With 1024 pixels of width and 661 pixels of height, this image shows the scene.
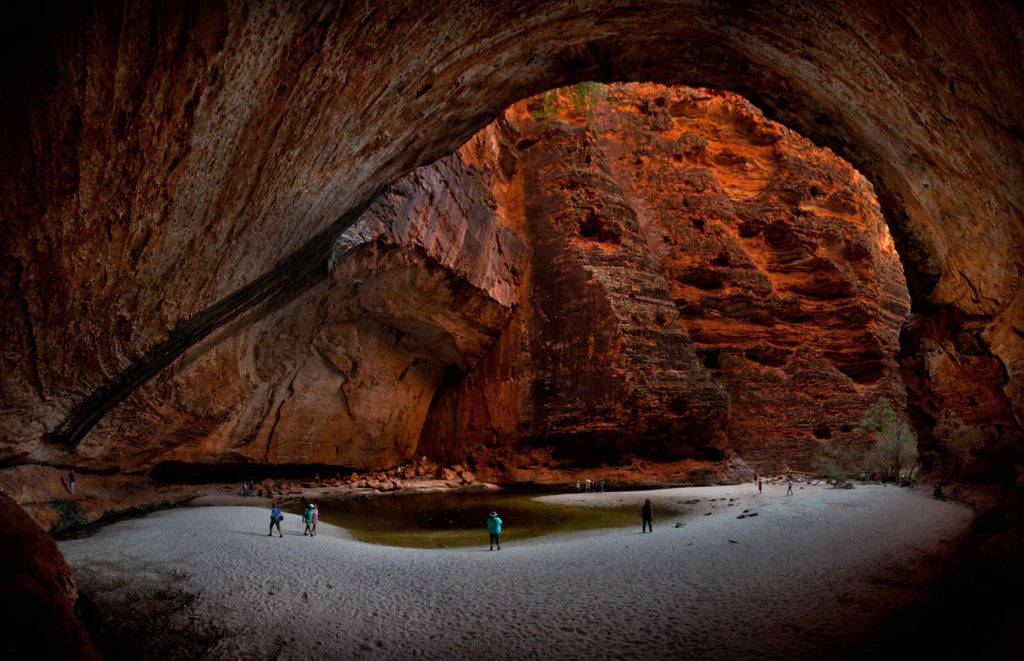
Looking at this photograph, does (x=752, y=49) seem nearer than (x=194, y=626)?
No

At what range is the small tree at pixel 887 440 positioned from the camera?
2062 cm

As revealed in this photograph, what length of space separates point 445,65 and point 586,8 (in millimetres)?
1972

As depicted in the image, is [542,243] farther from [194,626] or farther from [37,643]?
[37,643]

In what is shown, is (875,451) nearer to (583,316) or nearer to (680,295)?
(680,295)

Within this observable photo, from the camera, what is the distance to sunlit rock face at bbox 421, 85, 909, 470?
22.6m

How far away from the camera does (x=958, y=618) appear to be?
4.27 m

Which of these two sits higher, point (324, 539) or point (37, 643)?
point (37, 643)

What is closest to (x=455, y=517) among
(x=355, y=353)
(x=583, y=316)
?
(x=355, y=353)

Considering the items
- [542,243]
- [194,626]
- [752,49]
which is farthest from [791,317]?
[194,626]

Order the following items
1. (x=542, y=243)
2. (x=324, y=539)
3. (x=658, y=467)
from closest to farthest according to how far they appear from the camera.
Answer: (x=324, y=539) < (x=658, y=467) < (x=542, y=243)

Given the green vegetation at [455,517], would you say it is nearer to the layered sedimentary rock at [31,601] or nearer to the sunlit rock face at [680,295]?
the sunlit rock face at [680,295]

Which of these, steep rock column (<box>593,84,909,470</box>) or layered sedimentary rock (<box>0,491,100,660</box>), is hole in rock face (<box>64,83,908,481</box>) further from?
layered sedimentary rock (<box>0,491,100,660</box>)

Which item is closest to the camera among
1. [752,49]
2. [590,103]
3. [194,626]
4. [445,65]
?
[194,626]

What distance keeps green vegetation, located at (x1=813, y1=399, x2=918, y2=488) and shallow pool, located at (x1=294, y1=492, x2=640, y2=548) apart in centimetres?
1150
